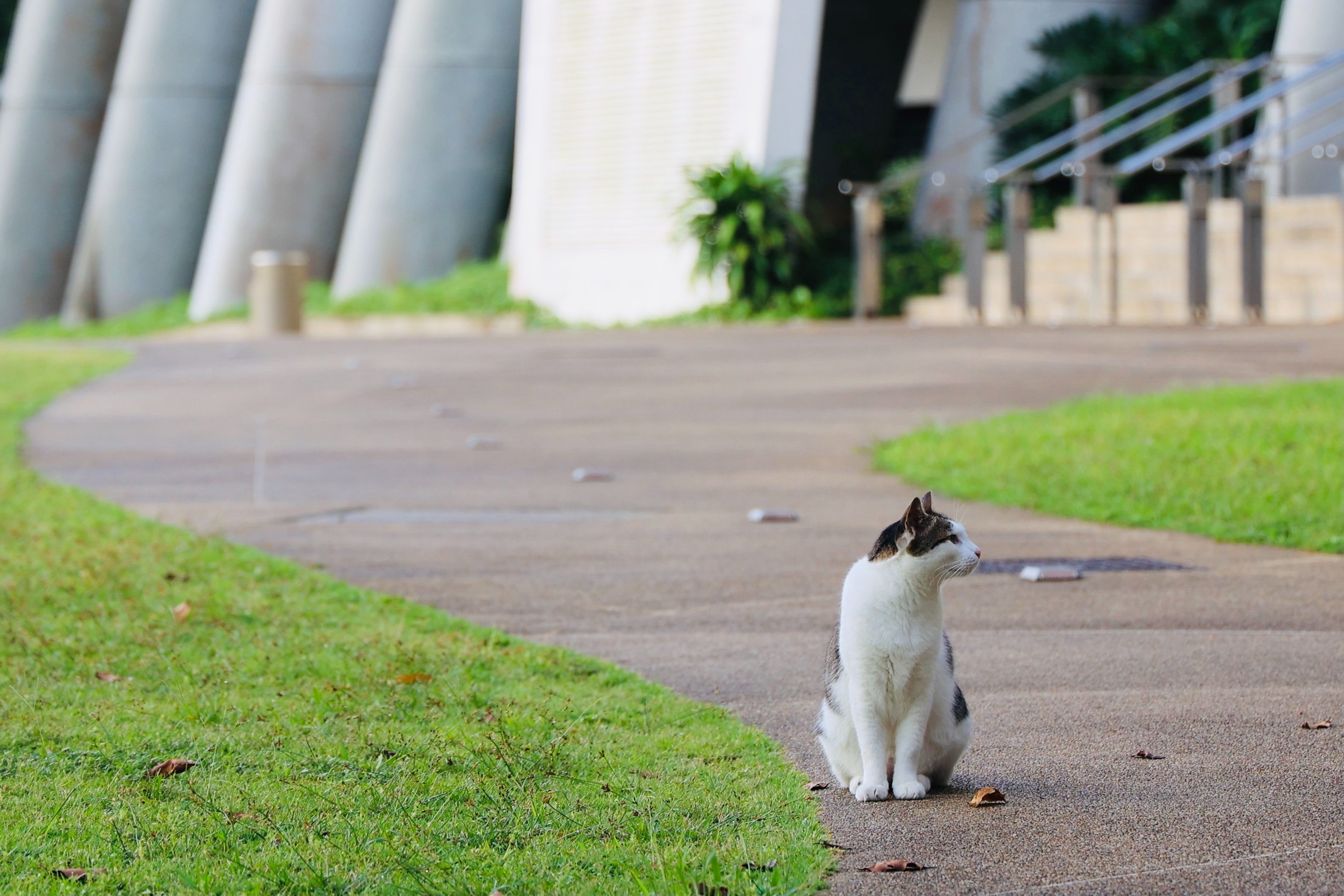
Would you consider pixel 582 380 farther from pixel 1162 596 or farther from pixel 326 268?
pixel 326 268

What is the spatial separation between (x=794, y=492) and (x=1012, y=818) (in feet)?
20.7

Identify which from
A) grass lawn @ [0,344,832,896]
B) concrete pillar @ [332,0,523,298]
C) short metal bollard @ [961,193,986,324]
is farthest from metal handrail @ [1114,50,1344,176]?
concrete pillar @ [332,0,523,298]

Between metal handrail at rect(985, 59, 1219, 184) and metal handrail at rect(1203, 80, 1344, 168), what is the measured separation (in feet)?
4.51

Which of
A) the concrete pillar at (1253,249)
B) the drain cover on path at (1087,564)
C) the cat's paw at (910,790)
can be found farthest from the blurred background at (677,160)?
the cat's paw at (910,790)

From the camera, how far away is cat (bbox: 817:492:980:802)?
4.60 metres

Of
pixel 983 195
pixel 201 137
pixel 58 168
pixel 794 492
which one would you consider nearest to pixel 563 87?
pixel 983 195

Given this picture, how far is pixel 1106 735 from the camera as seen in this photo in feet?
17.6

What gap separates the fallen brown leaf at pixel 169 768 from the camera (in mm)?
4887

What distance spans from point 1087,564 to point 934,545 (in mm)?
3962

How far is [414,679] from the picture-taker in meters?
6.15

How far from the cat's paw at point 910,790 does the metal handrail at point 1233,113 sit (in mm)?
15699

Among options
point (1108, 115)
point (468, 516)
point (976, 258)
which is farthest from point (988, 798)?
point (1108, 115)

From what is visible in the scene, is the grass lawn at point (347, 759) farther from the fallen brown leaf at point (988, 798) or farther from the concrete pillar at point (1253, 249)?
the concrete pillar at point (1253, 249)

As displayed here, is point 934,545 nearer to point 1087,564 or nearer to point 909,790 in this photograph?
point 909,790
